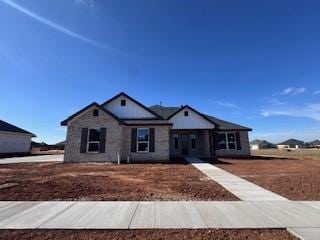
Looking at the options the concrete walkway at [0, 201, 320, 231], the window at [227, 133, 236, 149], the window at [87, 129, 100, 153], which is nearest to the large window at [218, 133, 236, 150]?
the window at [227, 133, 236, 149]

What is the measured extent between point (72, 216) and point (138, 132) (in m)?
13.0

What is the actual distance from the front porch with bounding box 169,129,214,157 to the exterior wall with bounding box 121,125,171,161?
5222 mm

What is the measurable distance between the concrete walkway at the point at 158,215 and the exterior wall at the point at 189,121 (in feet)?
52.1

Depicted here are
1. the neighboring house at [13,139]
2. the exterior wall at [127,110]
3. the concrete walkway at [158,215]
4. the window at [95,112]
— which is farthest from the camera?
the neighboring house at [13,139]

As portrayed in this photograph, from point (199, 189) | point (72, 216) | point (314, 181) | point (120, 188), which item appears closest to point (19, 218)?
point (72, 216)

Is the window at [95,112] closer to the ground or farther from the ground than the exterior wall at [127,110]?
closer to the ground

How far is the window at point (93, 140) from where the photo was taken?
16656 mm

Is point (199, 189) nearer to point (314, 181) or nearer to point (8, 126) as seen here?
point (314, 181)

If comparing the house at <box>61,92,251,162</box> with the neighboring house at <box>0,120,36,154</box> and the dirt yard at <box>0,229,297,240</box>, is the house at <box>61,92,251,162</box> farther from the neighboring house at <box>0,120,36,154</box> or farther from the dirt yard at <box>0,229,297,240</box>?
the neighboring house at <box>0,120,36,154</box>

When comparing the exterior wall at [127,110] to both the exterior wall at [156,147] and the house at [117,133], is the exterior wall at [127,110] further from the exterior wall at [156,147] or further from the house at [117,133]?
the exterior wall at [156,147]

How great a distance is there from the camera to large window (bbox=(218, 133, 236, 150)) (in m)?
22.8

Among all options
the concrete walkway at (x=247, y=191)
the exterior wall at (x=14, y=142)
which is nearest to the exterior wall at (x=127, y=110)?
the concrete walkway at (x=247, y=191)

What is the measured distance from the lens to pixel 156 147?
17562 millimetres

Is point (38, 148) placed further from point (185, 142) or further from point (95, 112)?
point (185, 142)
